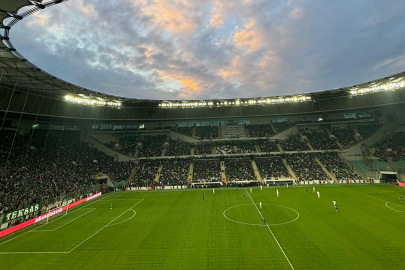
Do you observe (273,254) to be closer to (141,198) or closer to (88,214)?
(88,214)

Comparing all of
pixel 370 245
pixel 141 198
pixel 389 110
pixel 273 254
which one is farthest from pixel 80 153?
pixel 389 110

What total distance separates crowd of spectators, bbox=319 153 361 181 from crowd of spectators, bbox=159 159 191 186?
109 feet

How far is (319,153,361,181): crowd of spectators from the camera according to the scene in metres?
42.1

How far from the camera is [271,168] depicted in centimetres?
4706

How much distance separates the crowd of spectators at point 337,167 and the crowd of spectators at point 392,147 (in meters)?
7.72

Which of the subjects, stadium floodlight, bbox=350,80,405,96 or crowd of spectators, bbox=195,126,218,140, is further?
crowd of spectators, bbox=195,126,218,140

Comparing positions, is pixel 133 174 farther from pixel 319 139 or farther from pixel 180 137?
pixel 319 139

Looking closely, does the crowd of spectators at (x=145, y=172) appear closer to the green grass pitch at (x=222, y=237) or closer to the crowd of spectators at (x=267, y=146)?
the green grass pitch at (x=222, y=237)

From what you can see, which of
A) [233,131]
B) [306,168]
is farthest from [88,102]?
[306,168]

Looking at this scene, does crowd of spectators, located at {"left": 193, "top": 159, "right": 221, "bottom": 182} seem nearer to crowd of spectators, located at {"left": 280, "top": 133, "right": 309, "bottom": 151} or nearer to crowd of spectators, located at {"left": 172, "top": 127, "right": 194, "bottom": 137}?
crowd of spectators, located at {"left": 172, "top": 127, "right": 194, "bottom": 137}

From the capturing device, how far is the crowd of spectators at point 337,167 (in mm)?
42106

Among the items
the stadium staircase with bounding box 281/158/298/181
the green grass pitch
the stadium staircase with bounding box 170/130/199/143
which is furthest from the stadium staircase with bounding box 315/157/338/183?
the stadium staircase with bounding box 170/130/199/143

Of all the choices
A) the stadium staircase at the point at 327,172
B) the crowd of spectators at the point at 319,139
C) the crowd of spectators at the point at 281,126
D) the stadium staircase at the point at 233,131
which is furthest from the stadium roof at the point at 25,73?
the stadium staircase at the point at 233,131

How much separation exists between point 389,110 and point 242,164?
4240 centimetres
